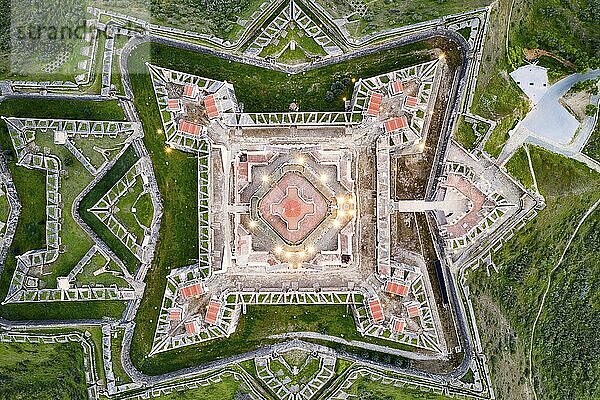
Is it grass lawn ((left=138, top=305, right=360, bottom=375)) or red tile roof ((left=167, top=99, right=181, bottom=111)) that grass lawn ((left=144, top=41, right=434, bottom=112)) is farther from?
grass lawn ((left=138, top=305, right=360, bottom=375))

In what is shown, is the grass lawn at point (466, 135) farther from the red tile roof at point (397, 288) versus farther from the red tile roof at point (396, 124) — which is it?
the red tile roof at point (397, 288)

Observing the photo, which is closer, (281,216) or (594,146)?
(281,216)

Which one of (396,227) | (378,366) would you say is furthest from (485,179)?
(378,366)

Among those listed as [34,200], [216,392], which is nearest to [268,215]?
[216,392]

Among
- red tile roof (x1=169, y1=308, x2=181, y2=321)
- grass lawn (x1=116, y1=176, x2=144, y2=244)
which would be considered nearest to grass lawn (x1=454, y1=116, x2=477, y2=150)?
grass lawn (x1=116, y1=176, x2=144, y2=244)

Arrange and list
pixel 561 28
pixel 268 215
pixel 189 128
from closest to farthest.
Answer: pixel 268 215
pixel 189 128
pixel 561 28

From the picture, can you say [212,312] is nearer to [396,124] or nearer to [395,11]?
[396,124]
